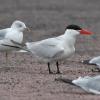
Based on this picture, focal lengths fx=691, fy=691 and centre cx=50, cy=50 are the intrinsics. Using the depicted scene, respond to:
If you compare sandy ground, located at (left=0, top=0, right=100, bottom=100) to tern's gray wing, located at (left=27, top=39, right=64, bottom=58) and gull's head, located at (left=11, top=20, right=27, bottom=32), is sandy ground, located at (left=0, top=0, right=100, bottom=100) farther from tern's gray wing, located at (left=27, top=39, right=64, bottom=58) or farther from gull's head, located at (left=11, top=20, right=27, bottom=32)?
gull's head, located at (left=11, top=20, right=27, bottom=32)

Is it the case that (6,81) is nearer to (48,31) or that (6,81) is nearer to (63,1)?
(48,31)

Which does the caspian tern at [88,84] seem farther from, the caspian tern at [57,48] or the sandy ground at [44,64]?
the caspian tern at [57,48]

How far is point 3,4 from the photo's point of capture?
30.4 metres

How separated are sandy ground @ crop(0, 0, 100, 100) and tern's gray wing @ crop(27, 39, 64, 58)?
0.35 m

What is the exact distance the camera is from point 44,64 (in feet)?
47.1

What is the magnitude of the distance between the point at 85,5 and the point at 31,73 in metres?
18.3

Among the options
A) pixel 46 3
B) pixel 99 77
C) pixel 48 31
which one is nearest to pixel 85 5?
pixel 46 3

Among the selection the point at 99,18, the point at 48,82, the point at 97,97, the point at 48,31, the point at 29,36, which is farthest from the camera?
the point at 99,18

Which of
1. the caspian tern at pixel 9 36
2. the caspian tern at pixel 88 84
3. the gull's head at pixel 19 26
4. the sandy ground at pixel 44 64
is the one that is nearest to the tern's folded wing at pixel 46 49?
the sandy ground at pixel 44 64

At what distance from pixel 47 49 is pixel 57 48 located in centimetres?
26

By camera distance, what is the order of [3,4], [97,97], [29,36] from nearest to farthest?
[97,97]
[29,36]
[3,4]

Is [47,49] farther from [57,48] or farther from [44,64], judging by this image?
[44,64]

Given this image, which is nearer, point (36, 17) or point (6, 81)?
point (6, 81)

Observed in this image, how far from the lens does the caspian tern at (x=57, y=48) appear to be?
42.0 ft
